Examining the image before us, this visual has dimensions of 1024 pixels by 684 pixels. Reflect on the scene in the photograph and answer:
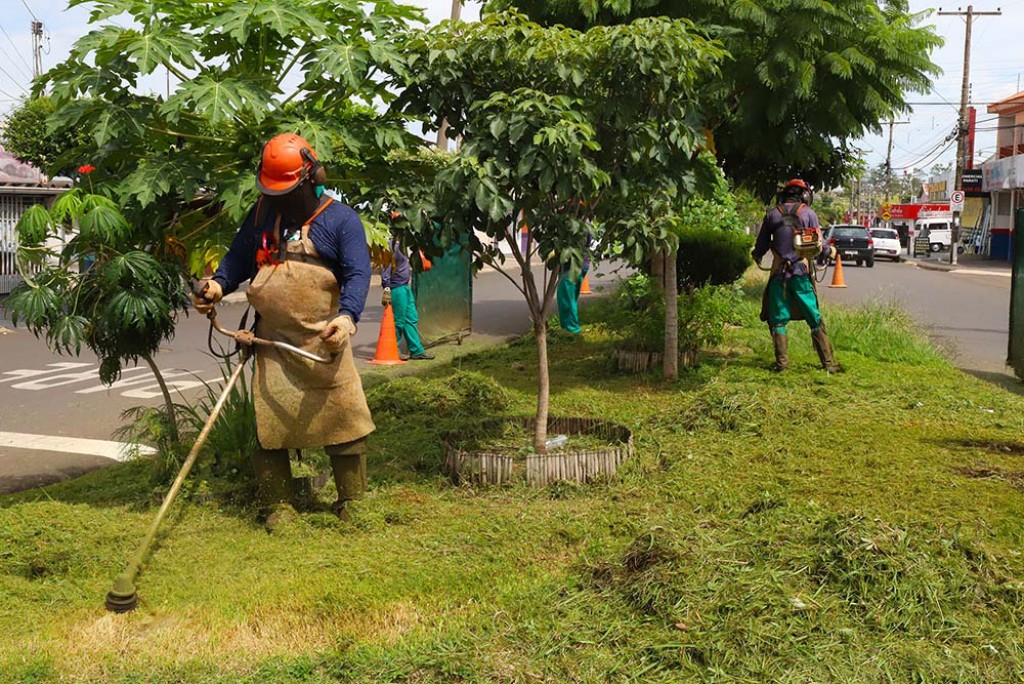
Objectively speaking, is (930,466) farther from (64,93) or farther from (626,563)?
(64,93)

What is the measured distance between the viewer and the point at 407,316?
41.1ft

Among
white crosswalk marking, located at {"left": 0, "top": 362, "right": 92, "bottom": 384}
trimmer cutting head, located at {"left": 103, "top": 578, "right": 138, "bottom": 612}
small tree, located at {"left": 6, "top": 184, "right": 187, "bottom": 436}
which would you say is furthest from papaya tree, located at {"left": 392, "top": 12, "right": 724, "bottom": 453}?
white crosswalk marking, located at {"left": 0, "top": 362, "right": 92, "bottom": 384}

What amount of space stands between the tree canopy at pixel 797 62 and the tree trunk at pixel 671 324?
4.50ft

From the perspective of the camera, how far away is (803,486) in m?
5.75

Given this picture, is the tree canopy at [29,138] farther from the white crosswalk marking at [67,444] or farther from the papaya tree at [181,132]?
the papaya tree at [181,132]

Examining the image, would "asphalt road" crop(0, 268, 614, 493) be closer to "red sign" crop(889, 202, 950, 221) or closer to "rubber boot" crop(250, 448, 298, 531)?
"rubber boot" crop(250, 448, 298, 531)

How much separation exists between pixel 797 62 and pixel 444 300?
238 inches

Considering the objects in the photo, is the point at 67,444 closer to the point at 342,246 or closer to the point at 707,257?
the point at 342,246

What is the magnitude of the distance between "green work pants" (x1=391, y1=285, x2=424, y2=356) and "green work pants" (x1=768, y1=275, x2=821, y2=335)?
4.43 m

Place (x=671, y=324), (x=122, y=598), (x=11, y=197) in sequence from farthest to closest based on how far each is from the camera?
(x=11, y=197)
(x=671, y=324)
(x=122, y=598)

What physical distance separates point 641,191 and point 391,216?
1504mm

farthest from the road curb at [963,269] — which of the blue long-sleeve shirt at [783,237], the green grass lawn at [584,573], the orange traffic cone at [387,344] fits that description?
the green grass lawn at [584,573]

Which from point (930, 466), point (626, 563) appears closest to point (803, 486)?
point (930, 466)

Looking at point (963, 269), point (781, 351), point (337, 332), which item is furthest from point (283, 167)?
point (963, 269)
